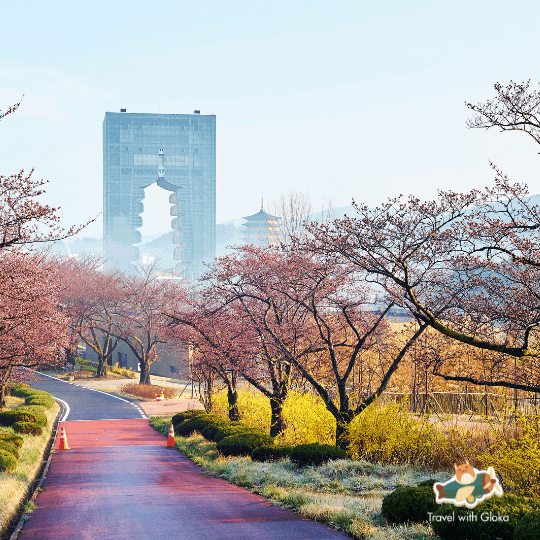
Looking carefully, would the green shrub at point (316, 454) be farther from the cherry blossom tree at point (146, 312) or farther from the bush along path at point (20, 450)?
the cherry blossom tree at point (146, 312)

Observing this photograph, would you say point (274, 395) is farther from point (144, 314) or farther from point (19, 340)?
point (144, 314)

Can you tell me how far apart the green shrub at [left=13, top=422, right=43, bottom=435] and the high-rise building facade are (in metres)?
166

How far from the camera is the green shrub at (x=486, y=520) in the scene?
7.57m

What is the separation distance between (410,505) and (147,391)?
34.2 m

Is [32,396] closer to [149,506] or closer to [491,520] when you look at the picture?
[149,506]

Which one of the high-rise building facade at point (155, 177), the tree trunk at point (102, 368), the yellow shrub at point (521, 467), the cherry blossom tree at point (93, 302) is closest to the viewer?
the yellow shrub at point (521, 467)

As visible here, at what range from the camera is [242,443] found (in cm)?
1705

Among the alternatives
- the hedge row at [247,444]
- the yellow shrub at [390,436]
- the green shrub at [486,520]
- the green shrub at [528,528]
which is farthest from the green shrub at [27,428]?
the green shrub at [528,528]

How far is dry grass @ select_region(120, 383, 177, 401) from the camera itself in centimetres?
4116

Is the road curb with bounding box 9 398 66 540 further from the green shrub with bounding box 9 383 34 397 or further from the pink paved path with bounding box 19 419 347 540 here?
the green shrub with bounding box 9 383 34 397

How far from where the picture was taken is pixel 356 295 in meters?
17.0

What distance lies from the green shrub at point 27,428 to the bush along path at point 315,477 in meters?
6.22

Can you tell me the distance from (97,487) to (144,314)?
38.3 metres

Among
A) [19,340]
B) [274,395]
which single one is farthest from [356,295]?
[19,340]
